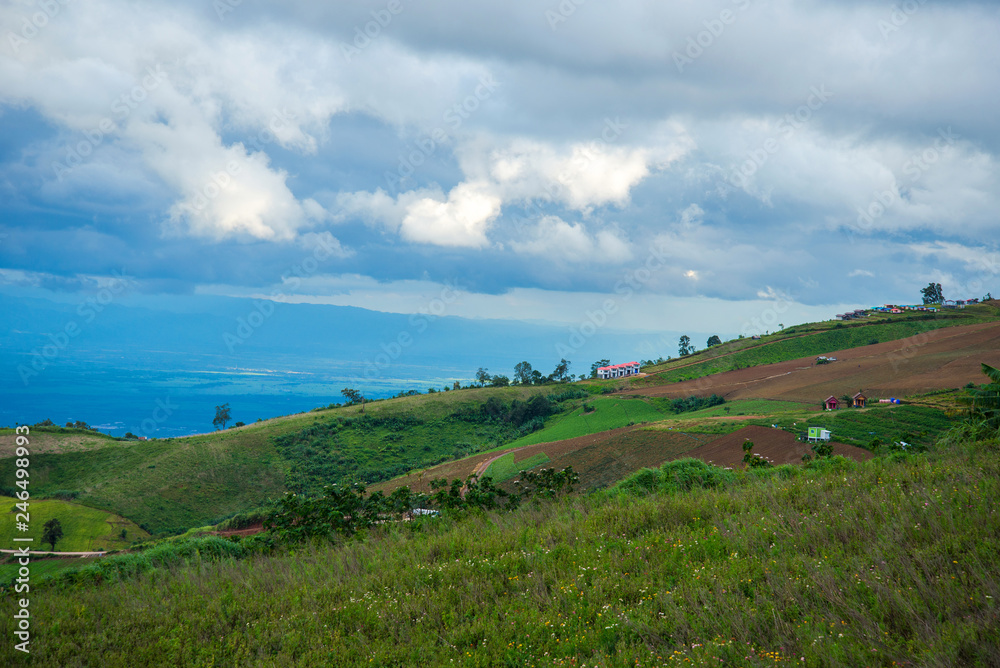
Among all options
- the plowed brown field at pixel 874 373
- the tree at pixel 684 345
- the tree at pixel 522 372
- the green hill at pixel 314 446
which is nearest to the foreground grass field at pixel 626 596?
the green hill at pixel 314 446

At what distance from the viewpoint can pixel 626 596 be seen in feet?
19.9

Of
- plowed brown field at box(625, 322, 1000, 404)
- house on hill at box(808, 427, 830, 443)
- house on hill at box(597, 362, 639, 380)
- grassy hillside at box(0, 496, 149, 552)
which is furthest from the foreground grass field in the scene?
house on hill at box(597, 362, 639, 380)

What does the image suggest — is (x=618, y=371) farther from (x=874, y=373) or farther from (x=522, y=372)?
(x=874, y=373)

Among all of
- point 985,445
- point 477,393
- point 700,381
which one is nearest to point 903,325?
point 700,381

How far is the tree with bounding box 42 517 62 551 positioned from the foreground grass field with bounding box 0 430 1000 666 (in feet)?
126

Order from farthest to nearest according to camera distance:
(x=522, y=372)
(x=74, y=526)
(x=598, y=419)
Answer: (x=522, y=372)
(x=598, y=419)
(x=74, y=526)

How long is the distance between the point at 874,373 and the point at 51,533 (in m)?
68.6

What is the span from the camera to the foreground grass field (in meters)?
4.69

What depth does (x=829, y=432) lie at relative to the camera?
28844 millimetres

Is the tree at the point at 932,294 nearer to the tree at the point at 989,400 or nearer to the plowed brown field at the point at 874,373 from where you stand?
the plowed brown field at the point at 874,373

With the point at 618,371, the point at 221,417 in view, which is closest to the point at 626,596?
the point at 618,371

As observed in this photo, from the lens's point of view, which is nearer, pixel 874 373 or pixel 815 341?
pixel 874 373

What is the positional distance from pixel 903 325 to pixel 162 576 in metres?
102

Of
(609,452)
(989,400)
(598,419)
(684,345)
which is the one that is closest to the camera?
(989,400)
